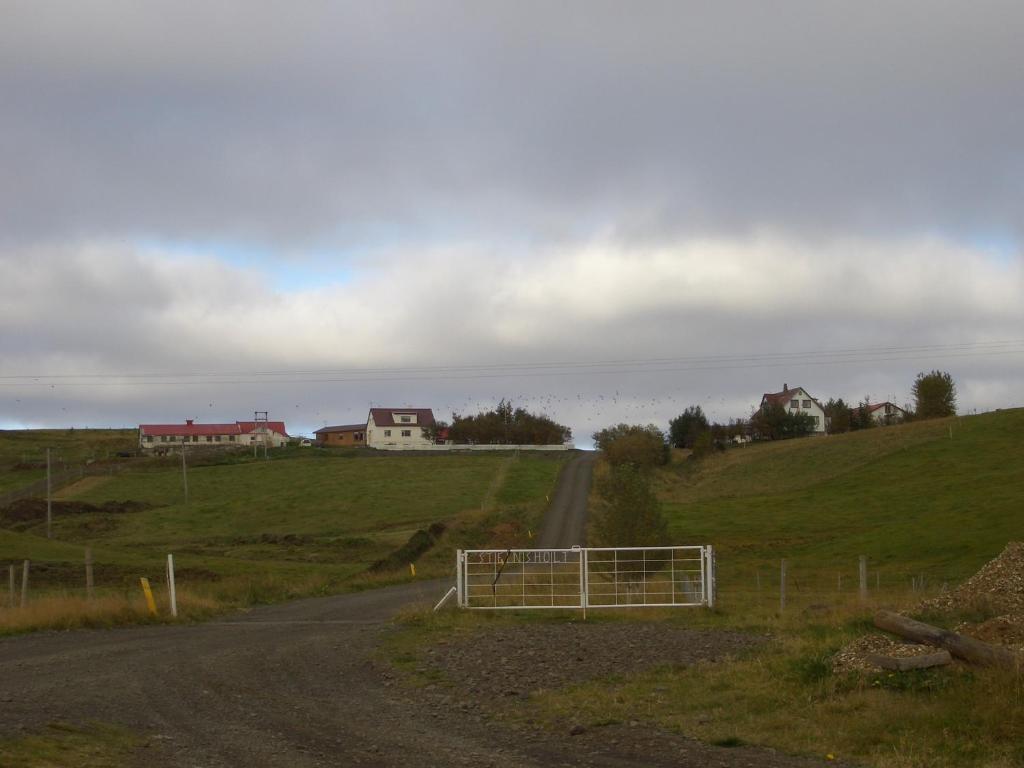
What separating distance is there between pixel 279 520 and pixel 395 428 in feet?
227

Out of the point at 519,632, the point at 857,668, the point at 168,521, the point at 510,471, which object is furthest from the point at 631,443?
the point at 857,668

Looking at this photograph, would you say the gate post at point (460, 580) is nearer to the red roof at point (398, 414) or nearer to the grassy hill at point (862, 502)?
the grassy hill at point (862, 502)

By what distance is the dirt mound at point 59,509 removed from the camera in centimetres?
7119

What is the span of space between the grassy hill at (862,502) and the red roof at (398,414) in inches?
2141

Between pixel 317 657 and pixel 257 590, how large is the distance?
14176 mm

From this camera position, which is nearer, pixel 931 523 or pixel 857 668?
pixel 857 668

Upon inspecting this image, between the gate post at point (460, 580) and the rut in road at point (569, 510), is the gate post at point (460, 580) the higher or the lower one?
the higher one

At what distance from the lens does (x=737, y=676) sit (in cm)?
1292

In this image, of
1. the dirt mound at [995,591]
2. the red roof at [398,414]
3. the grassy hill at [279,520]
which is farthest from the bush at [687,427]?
the dirt mound at [995,591]

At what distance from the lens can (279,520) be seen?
237 ft

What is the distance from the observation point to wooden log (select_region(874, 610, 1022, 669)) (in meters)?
11.3

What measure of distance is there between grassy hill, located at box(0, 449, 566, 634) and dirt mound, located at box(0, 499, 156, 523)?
195 millimetres

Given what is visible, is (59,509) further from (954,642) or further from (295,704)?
(954,642)

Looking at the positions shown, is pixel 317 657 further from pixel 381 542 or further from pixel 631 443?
pixel 631 443
